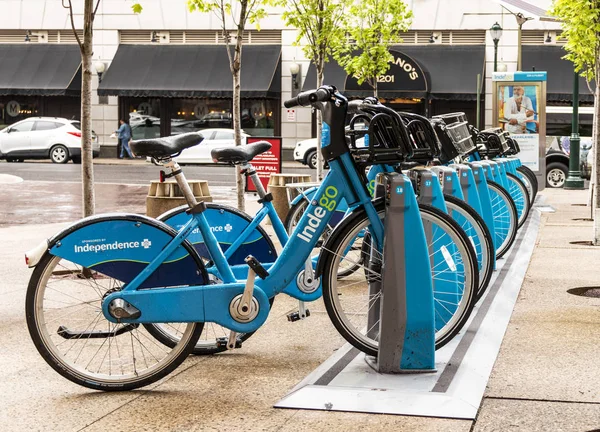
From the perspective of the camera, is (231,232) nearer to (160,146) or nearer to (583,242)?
(160,146)

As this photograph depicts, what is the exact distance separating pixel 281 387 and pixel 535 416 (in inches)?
50.6

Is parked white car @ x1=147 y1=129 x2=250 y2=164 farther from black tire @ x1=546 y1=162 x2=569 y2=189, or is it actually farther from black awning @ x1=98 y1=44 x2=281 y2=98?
black tire @ x1=546 y1=162 x2=569 y2=189

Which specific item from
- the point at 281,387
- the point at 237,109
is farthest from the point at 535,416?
the point at 237,109

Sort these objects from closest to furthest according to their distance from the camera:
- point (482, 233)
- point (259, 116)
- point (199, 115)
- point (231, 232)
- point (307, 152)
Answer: point (231, 232), point (482, 233), point (307, 152), point (259, 116), point (199, 115)

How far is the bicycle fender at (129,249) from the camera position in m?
5.01

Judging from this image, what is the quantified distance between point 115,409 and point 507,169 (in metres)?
8.04

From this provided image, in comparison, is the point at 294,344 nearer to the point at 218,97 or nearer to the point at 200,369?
the point at 200,369

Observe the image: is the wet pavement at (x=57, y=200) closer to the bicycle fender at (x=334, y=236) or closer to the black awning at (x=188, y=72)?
the bicycle fender at (x=334, y=236)

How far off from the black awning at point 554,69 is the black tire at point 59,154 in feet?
52.6

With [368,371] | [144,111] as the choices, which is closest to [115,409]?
[368,371]

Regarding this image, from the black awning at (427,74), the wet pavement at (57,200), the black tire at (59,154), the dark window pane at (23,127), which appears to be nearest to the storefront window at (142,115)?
the black tire at (59,154)

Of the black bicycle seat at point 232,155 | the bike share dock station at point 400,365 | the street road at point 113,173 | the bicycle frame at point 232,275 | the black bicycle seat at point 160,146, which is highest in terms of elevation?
the black bicycle seat at point 160,146

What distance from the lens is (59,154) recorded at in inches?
1357

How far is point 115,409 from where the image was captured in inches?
185
